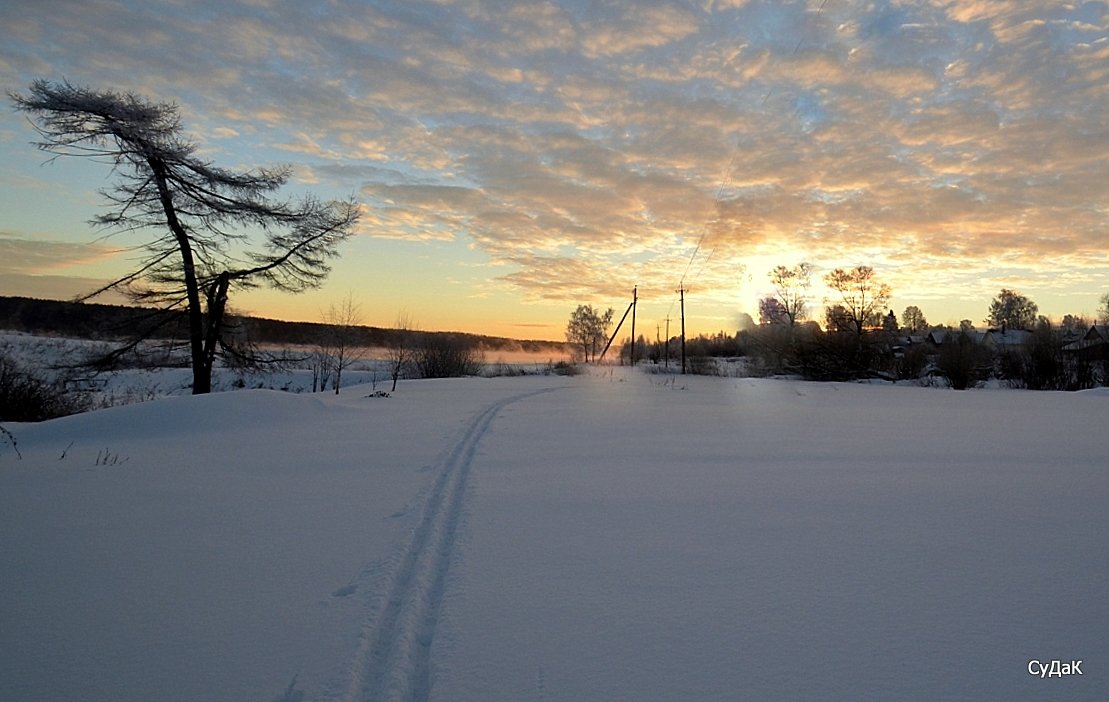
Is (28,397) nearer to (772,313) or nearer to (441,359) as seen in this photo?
(441,359)

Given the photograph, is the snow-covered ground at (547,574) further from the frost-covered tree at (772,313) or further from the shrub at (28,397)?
the frost-covered tree at (772,313)

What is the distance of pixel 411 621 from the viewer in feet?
10.6

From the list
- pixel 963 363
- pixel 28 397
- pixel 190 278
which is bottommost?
pixel 28 397

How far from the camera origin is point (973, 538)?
15.2ft

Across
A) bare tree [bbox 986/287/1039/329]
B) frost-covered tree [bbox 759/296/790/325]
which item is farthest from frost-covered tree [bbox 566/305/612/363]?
bare tree [bbox 986/287/1039/329]

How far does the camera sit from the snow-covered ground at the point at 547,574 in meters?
2.71

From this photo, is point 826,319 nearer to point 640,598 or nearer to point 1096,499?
point 1096,499

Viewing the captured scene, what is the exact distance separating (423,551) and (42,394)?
15.6 metres

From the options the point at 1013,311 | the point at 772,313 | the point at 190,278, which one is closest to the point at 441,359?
the point at 190,278

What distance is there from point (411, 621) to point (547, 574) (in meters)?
1.07

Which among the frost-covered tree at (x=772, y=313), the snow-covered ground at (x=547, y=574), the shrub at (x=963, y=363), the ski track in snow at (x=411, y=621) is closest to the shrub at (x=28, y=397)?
the snow-covered ground at (x=547, y=574)

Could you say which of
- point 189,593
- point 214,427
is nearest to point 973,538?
point 189,593

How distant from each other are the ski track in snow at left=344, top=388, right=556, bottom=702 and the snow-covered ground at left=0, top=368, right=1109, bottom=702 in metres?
0.02

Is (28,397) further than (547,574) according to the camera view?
Yes
